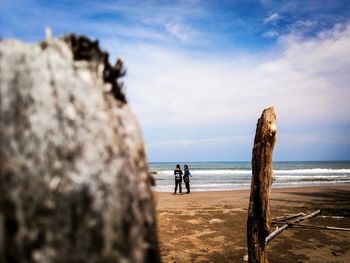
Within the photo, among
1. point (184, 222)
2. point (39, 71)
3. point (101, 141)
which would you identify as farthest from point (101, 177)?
point (184, 222)

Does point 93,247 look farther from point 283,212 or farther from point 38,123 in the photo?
point 283,212

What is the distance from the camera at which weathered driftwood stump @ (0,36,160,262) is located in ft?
2.59

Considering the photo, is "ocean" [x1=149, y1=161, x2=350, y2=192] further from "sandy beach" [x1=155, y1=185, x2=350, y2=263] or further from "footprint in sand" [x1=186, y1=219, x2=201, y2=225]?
"sandy beach" [x1=155, y1=185, x2=350, y2=263]

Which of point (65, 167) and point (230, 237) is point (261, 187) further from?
point (230, 237)

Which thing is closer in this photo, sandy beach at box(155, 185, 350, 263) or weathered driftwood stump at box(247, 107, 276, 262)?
weathered driftwood stump at box(247, 107, 276, 262)

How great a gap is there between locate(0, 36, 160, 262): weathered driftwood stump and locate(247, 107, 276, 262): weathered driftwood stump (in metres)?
3.92

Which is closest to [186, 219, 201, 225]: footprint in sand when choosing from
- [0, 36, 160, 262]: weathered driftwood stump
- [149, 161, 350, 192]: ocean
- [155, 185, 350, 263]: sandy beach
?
[155, 185, 350, 263]: sandy beach

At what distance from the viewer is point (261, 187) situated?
15.1 feet

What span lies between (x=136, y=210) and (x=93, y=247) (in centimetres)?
16

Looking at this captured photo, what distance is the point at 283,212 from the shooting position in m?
13.3

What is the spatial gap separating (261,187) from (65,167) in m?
4.15

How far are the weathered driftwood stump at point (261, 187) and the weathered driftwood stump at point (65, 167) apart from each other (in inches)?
154

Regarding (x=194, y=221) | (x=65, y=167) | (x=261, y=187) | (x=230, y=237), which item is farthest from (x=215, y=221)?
(x=65, y=167)

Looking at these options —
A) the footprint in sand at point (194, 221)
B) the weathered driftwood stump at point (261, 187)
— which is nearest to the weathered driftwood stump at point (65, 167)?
the weathered driftwood stump at point (261, 187)
